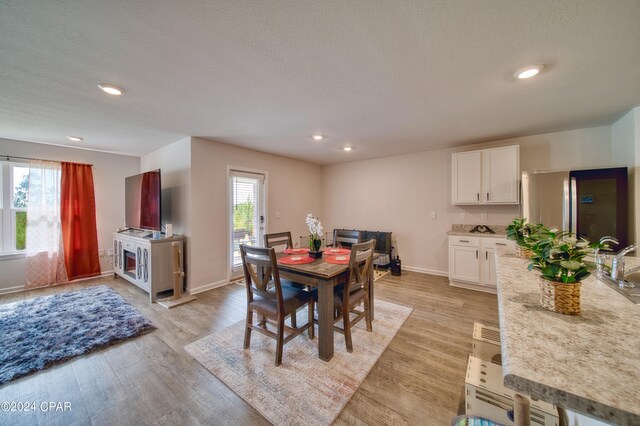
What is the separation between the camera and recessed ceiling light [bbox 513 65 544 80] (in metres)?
1.82

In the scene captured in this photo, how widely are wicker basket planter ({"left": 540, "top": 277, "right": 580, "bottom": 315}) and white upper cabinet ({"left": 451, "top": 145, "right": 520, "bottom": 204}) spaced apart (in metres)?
3.22

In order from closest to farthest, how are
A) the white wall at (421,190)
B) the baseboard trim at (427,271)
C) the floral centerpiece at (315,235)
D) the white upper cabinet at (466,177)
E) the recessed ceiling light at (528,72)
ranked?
the recessed ceiling light at (528,72), the floral centerpiece at (315,235), the white wall at (421,190), the white upper cabinet at (466,177), the baseboard trim at (427,271)

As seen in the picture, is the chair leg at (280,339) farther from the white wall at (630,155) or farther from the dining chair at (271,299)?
the white wall at (630,155)

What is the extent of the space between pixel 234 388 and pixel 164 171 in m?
3.87

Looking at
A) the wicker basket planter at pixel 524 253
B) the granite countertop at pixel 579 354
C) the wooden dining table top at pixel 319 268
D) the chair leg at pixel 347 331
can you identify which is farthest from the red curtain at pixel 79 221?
the wicker basket planter at pixel 524 253

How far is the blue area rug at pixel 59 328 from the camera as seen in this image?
2076mm

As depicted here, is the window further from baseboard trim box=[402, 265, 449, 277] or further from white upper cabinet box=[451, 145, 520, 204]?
white upper cabinet box=[451, 145, 520, 204]

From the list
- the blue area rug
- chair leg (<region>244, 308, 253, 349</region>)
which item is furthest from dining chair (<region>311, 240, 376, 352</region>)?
the blue area rug

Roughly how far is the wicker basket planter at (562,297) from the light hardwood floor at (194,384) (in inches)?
43.3

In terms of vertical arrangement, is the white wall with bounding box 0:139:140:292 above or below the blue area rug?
above

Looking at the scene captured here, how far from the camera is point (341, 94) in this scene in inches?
88.9

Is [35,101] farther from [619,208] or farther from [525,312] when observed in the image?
[619,208]

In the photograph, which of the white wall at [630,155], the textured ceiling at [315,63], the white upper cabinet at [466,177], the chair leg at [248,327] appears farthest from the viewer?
the white upper cabinet at [466,177]

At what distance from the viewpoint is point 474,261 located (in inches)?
146
